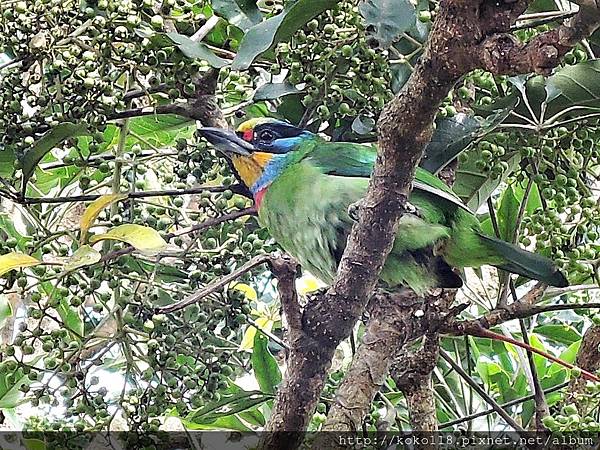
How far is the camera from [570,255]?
3.37 feet

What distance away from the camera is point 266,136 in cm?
119

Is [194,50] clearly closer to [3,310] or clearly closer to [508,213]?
[3,310]

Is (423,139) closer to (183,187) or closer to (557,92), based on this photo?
(557,92)

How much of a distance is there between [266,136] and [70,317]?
0.40 m

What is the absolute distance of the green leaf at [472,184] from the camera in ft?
3.94

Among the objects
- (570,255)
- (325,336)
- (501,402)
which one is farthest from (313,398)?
(501,402)

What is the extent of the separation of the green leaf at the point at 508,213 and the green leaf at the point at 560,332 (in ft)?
1.49

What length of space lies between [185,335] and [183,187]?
0.79 ft

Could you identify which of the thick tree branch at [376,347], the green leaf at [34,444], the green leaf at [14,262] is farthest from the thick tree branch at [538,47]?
the green leaf at [34,444]

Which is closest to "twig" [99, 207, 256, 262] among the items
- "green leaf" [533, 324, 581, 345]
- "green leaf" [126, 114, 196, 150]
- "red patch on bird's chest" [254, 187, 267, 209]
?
"red patch on bird's chest" [254, 187, 267, 209]

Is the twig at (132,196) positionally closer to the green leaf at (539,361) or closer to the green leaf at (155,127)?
the green leaf at (155,127)

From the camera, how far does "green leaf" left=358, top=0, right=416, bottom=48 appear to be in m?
0.88

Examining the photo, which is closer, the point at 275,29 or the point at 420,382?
the point at 275,29

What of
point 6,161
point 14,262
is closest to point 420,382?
point 14,262
